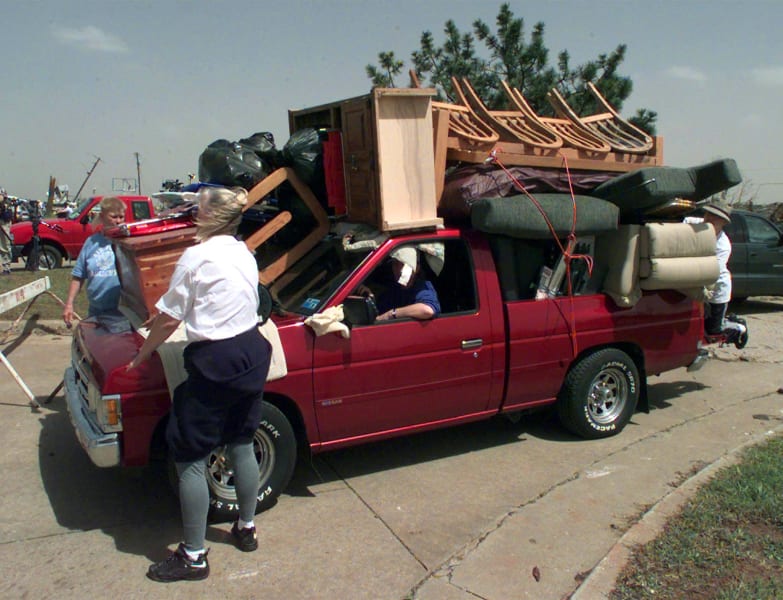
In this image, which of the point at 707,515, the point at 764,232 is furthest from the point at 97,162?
the point at 707,515

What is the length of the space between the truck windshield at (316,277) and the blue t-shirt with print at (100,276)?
60.5 inches

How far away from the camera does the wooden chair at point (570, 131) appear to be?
5812 millimetres

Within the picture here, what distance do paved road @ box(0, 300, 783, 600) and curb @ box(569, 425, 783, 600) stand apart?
123 millimetres

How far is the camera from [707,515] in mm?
4016

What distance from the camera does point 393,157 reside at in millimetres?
4602

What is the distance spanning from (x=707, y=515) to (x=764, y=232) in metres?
9.58

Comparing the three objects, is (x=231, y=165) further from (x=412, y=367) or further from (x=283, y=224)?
(x=412, y=367)

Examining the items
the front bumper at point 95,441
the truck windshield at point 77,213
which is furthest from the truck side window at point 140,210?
the front bumper at point 95,441

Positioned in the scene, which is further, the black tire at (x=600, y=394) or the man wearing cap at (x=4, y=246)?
the man wearing cap at (x=4, y=246)

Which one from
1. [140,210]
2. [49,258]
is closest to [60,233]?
[49,258]

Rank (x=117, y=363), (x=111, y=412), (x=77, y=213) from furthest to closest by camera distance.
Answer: (x=77, y=213), (x=117, y=363), (x=111, y=412)

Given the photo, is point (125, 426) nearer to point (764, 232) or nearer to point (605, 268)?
point (605, 268)

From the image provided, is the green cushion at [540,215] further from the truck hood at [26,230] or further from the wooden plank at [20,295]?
the truck hood at [26,230]

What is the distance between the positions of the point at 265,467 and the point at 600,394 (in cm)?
283
